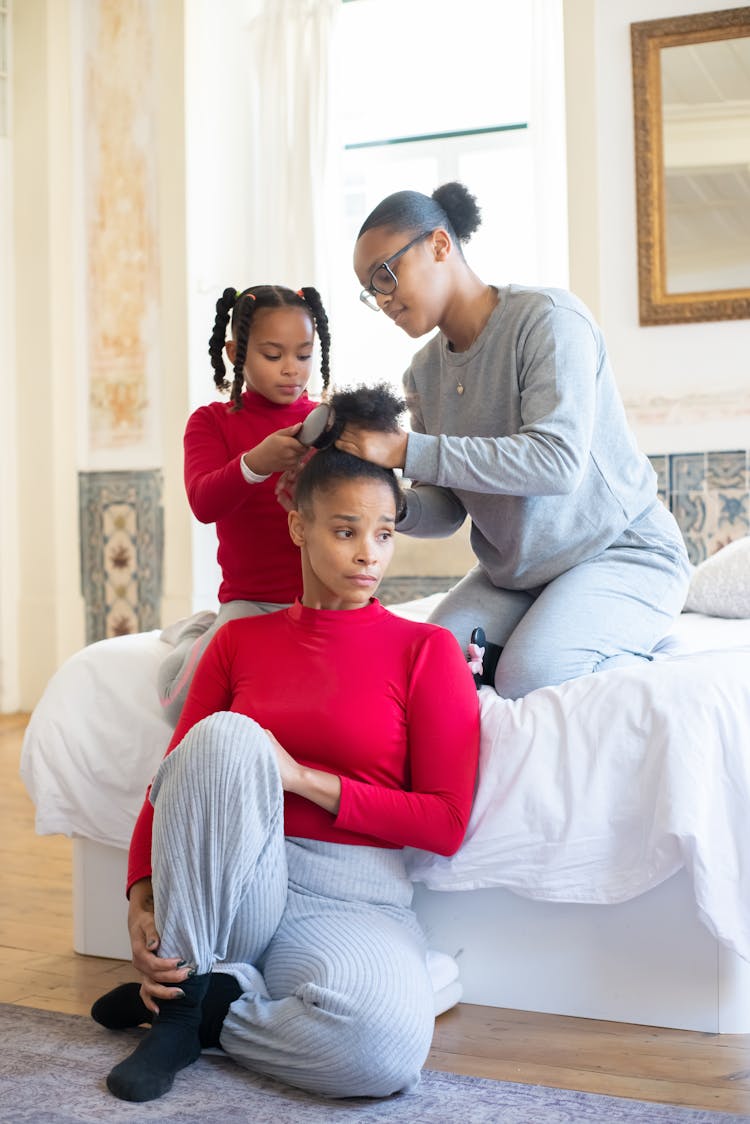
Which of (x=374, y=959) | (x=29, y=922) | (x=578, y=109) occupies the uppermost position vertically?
(x=578, y=109)

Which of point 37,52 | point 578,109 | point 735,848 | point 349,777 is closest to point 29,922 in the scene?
point 349,777

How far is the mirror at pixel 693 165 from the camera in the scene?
12.7ft

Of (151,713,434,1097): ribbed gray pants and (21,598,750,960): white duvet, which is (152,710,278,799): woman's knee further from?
(21,598,750,960): white duvet

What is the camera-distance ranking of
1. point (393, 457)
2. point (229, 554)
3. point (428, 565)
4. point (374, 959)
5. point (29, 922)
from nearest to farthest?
point (374, 959) → point (393, 457) → point (229, 554) → point (29, 922) → point (428, 565)

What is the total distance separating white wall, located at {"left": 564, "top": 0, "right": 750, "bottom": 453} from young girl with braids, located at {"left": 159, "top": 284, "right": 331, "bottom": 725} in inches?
80.2

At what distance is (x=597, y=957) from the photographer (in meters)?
1.72

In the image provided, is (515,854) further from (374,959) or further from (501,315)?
(501,315)

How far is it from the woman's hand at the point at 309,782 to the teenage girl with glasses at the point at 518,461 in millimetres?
391

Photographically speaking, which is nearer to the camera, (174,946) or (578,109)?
(174,946)

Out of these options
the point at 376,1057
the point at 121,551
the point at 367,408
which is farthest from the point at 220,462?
the point at 121,551

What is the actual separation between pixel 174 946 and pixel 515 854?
1.57ft

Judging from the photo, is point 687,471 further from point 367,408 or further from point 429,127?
point 367,408

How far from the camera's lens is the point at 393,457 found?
176 centimetres

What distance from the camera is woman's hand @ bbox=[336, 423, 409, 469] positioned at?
5.71 ft
